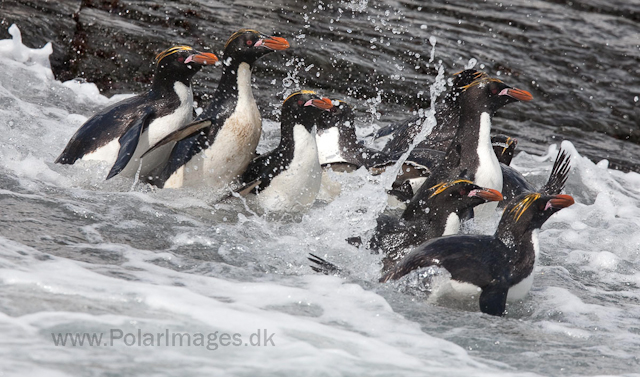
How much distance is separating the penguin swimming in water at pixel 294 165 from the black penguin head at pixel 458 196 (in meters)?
1.08

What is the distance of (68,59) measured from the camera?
30.7ft

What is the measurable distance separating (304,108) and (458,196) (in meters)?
1.33

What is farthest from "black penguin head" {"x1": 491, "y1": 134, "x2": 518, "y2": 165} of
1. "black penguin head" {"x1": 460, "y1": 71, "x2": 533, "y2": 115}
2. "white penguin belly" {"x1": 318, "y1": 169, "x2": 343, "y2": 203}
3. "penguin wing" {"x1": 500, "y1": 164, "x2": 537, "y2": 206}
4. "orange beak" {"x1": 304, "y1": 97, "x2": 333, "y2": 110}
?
"orange beak" {"x1": 304, "y1": 97, "x2": 333, "y2": 110}

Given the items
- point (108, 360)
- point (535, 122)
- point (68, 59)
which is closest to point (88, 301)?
point (108, 360)

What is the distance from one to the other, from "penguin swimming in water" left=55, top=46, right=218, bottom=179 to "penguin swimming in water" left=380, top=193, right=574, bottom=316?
2.34 m

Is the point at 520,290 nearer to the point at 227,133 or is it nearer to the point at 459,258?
the point at 459,258

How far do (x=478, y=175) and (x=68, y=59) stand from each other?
5.62 meters

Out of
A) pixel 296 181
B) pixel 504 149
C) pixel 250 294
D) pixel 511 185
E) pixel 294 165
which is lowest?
pixel 250 294

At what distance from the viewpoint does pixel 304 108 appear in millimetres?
5605

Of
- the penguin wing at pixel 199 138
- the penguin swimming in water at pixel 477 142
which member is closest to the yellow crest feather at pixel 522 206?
the penguin swimming in water at pixel 477 142

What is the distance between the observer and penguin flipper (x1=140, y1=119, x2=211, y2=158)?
5.62m

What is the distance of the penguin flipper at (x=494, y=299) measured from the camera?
407 cm

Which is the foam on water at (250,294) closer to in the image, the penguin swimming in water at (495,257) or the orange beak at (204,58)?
the penguin swimming in water at (495,257)

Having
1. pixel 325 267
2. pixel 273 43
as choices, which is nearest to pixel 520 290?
pixel 325 267
